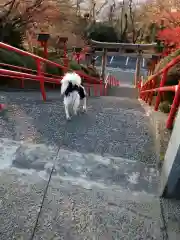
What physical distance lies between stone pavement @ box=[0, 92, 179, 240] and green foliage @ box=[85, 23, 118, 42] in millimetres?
29850

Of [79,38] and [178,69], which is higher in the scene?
[178,69]

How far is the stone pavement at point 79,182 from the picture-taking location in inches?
84.2

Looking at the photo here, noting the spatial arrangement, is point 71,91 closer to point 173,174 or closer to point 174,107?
point 174,107

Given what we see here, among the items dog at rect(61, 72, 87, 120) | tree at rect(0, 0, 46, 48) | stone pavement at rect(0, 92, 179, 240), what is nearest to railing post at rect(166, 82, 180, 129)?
stone pavement at rect(0, 92, 179, 240)

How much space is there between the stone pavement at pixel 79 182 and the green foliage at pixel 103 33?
1175 inches

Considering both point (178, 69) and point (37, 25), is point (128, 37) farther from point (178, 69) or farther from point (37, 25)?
point (178, 69)

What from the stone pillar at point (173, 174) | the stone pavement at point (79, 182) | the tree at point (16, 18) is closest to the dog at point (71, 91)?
the stone pavement at point (79, 182)

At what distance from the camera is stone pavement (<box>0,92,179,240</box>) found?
214cm

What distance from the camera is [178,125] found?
2607mm

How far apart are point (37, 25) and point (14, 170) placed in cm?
1465

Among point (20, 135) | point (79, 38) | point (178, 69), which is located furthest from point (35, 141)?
point (79, 38)

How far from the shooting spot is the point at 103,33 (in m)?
32.5

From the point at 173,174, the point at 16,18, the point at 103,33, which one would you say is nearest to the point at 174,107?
the point at 173,174

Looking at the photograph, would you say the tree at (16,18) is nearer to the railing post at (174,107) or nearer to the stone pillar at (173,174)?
the railing post at (174,107)
